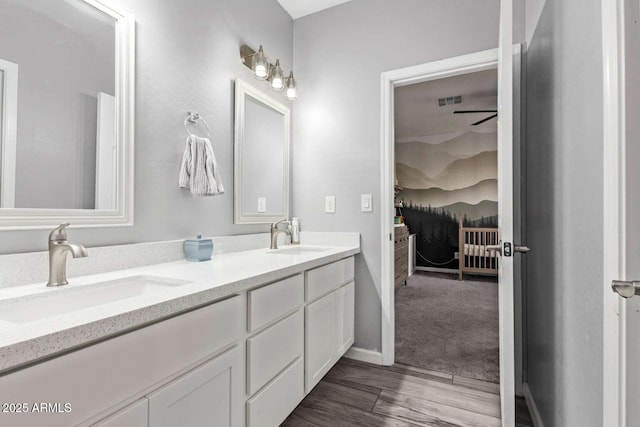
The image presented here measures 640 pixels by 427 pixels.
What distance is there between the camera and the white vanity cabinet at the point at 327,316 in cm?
158

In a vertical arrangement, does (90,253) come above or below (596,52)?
below

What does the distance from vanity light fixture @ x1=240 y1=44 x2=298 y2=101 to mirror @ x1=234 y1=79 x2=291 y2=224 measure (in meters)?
0.12

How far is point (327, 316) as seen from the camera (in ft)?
5.81

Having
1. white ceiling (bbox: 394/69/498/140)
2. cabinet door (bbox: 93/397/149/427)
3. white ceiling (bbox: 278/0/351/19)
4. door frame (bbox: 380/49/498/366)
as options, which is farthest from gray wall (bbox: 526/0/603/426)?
white ceiling (bbox: 394/69/498/140)

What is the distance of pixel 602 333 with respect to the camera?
77cm

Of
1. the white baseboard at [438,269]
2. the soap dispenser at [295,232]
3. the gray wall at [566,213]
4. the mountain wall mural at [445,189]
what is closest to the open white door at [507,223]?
the gray wall at [566,213]

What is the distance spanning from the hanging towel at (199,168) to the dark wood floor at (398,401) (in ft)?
4.07

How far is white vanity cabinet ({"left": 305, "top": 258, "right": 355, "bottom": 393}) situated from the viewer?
1.58 meters

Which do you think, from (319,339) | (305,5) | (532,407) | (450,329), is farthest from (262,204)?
(450,329)

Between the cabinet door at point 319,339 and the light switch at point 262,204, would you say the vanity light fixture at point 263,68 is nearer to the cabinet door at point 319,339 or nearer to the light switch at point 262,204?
the light switch at point 262,204

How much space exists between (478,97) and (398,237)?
6.82ft

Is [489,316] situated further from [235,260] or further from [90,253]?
[90,253]

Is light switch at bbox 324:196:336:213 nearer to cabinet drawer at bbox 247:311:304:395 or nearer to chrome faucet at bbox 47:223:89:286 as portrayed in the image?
cabinet drawer at bbox 247:311:304:395

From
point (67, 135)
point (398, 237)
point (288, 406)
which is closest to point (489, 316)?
point (398, 237)
